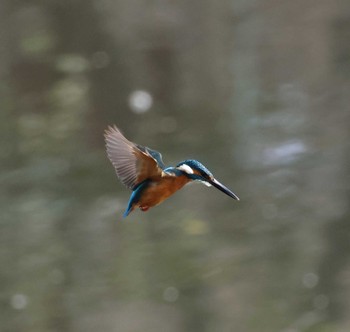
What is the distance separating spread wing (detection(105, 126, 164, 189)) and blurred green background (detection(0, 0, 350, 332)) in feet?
5.60

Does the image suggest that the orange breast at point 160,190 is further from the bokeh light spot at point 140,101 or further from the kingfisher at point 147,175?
the bokeh light spot at point 140,101

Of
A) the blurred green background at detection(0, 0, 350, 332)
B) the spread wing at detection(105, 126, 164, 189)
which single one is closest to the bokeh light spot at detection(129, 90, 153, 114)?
the blurred green background at detection(0, 0, 350, 332)

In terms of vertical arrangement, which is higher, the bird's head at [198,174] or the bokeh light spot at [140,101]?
the bokeh light spot at [140,101]

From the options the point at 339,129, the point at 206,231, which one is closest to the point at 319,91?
the point at 339,129

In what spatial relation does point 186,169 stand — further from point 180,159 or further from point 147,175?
point 180,159

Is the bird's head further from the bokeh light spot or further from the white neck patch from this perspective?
the bokeh light spot

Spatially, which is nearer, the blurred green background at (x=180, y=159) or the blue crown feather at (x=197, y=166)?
the blue crown feather at (x=197, y=166)

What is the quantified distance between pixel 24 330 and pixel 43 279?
0.43 ft

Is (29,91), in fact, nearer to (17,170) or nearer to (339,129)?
(17,170)

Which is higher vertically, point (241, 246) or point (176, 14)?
point (176, 14)

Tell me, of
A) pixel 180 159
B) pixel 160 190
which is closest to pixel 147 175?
pixel 160 190

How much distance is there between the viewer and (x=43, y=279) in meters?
2.48

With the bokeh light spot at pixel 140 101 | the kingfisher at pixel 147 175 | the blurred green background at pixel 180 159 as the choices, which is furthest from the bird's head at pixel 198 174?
the bokeh light spot at pixel 140 101

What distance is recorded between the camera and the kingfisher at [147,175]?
683 millimetres
